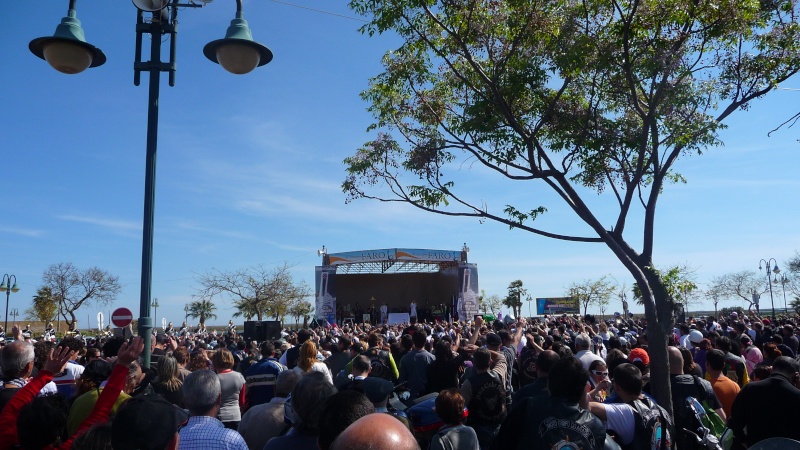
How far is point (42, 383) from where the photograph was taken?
3.80m

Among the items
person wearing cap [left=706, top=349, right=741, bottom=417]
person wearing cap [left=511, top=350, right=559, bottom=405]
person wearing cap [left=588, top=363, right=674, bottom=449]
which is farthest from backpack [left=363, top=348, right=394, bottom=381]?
person wearing cap [left=706, top=349, right=741, bottom=417]

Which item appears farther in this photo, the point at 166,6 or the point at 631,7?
the point at 631,7

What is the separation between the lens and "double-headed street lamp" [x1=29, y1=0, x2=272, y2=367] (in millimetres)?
6160

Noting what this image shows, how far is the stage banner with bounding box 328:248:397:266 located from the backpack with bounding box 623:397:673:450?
108 ft

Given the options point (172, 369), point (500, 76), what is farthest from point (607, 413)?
point (500, 76)

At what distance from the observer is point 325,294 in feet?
119

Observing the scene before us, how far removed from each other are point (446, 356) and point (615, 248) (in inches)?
99.8

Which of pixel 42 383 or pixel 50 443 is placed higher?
pixel 42 383

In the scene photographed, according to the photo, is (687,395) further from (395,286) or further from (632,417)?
(395,286)

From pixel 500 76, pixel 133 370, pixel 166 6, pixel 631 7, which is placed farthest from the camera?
pixel 500 76

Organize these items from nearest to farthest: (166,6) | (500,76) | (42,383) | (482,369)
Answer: (42,383), (482,369), (166,6), (500,76)

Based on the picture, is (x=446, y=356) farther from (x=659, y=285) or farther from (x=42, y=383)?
(x=42, y=383)

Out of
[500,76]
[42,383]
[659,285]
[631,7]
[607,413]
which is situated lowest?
[607,413]

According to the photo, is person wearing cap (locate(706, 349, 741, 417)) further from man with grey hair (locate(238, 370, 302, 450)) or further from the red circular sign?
the red circular sign
